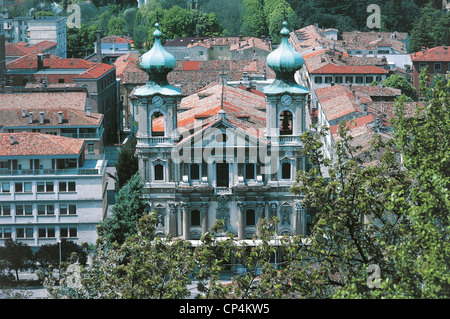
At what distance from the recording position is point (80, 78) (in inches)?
3081

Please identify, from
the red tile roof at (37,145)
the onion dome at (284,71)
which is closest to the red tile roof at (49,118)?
the red tile roof at (37,145)

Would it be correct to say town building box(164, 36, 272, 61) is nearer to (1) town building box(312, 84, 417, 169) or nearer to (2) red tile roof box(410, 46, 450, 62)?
(2) red tile roof box(410, 46, 450, 62)

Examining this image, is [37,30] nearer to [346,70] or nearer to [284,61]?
[346,70]

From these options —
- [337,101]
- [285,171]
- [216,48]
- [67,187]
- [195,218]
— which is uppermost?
[285,171]

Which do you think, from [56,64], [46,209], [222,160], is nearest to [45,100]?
[46,209]

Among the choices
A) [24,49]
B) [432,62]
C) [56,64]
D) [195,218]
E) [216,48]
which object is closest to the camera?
[195,218]

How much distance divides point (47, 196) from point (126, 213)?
4923 millimetres

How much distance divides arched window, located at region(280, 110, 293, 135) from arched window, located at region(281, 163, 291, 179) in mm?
1660

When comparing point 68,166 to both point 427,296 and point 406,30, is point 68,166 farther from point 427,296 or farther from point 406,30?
point 406,30

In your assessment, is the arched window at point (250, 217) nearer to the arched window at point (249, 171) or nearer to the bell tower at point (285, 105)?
the arched window at point (249, 171)

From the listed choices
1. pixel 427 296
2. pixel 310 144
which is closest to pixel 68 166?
pixel 310 144

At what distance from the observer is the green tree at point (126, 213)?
4659 centimetres
